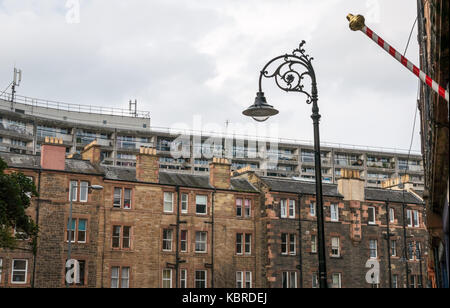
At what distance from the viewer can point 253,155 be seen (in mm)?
111625

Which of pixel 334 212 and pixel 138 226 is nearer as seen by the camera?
pixel 138 226

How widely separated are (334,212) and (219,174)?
11.4 m

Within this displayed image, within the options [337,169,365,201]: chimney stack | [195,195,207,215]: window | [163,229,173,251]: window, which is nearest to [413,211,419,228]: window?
[337,169,365,201]: chimney stack

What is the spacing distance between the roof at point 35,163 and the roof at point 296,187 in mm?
15585

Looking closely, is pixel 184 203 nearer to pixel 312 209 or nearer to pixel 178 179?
pixel 178 179

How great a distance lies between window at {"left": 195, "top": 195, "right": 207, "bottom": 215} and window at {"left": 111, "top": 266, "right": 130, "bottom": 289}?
7660mm

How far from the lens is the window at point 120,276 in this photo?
150 ft

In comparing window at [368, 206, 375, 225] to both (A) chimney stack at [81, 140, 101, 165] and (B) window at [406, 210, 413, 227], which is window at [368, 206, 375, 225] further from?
(A) chimney stack at [81, 140, 101, 165]

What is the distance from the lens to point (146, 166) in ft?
162

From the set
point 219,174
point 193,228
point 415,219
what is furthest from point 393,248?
point 193,228

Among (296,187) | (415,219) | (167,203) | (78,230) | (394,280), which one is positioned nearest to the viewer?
(78,230)
